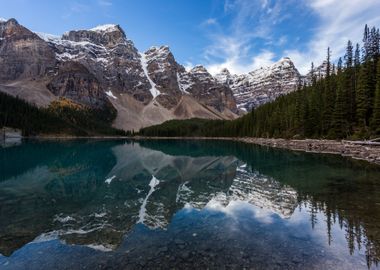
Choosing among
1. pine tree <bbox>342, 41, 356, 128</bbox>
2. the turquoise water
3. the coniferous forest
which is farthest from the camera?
pine tree <bbox>342, 41, 356, 128</bbox>

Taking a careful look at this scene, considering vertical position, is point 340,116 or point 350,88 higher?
point 350,88

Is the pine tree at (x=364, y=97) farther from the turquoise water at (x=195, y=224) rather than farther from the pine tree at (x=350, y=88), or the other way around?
the turquoise water at (x=195, y=224)

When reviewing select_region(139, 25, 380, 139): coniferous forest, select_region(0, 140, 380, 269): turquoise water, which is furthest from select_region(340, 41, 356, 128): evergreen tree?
select_region(0, 140, 380, 269): turquoise water

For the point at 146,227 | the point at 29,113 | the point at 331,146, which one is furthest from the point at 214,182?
the point at 29,113

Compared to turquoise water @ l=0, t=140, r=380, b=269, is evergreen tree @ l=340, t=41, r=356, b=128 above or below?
above

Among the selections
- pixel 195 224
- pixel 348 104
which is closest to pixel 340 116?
pixel 348 104

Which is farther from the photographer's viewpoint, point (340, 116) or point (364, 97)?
point (340, 116)

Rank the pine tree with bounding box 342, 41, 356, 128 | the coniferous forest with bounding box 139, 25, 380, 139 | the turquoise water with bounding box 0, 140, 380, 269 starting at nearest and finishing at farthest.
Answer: the turquoise water with bounding box 0, 140, 380, 269 < the coniferous forest with bounding box 139, 25, 380, 139 < the pine tree with bounding box 342, 41, 356, 128

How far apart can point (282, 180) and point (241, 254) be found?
1863 centimetres

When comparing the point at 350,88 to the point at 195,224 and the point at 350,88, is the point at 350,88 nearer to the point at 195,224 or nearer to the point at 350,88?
the point at 350,88

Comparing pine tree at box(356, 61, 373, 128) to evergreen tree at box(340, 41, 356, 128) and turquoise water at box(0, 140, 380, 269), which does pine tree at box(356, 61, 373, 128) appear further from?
turquoise water at box(0, 140, 380, 269)

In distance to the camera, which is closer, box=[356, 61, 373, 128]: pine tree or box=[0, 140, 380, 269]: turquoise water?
box=[0, 140, 380, 269]: turquoise water

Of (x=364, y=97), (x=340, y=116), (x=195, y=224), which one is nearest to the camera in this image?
(x=195, y=224)

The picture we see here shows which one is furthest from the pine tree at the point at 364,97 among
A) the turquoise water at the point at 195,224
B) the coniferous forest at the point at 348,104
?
the turquoise water at the point at 195,224
